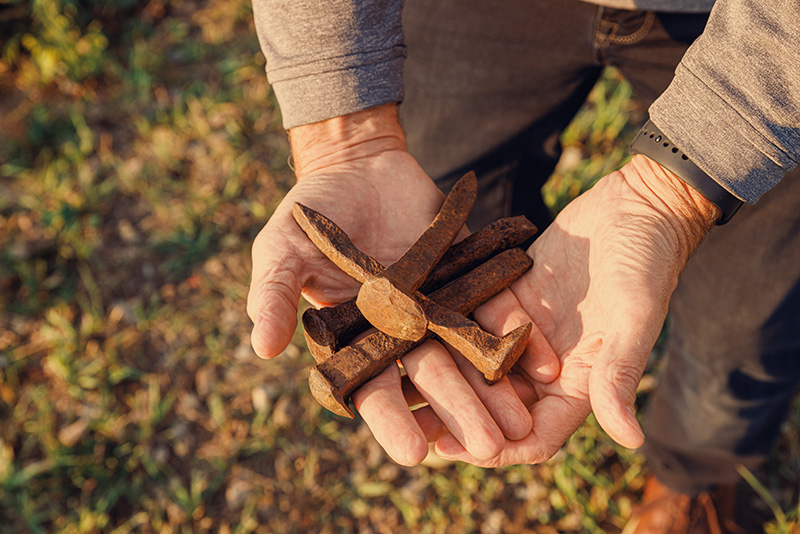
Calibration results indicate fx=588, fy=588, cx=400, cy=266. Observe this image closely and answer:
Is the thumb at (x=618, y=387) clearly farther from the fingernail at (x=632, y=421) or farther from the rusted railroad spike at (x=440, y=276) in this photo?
the rusted railroad spike at (x=440, y=276)

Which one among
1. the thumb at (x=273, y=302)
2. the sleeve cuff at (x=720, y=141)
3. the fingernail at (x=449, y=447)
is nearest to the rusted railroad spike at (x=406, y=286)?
the thumb at (x=273, y=302)

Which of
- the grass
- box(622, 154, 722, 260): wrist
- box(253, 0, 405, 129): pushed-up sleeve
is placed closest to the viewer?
box(622, 154, 722, 260): wrist

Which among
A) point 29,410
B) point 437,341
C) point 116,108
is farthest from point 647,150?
point 116,108

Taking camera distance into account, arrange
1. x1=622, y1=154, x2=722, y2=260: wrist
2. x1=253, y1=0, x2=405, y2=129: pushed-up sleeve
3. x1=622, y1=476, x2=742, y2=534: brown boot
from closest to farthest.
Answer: x1=622, y1=154, x2=722, y2=260: wrist
x1=253, y1=0, x2=405, y2=129: pushed-up sleeve
x1=622, y1=476, x2=742, y2=534: brown boot

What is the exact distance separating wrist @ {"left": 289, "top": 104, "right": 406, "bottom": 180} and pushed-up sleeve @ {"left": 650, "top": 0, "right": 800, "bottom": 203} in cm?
110

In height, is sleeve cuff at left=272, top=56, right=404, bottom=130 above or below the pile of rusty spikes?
above

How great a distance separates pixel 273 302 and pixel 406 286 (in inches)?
18.2

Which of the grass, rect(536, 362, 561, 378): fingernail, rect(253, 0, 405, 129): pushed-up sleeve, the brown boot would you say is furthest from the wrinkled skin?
the brown boot

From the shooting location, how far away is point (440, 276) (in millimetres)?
2383

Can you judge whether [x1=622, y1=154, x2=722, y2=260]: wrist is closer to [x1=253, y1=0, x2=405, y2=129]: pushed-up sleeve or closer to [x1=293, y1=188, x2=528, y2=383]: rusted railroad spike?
[x1=293, y1=188, x2=528, y2=383]: rusted railroad spike

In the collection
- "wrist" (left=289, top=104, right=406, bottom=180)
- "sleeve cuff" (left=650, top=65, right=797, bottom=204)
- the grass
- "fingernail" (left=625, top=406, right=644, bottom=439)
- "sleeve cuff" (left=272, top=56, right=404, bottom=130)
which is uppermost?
"sleeve cuff" (left=650, top=65, right=797, bottom=204)

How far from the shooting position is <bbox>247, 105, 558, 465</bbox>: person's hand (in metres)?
1.86

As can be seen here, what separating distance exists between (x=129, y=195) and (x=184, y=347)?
4.53ft

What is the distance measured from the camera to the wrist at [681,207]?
2.05 m
